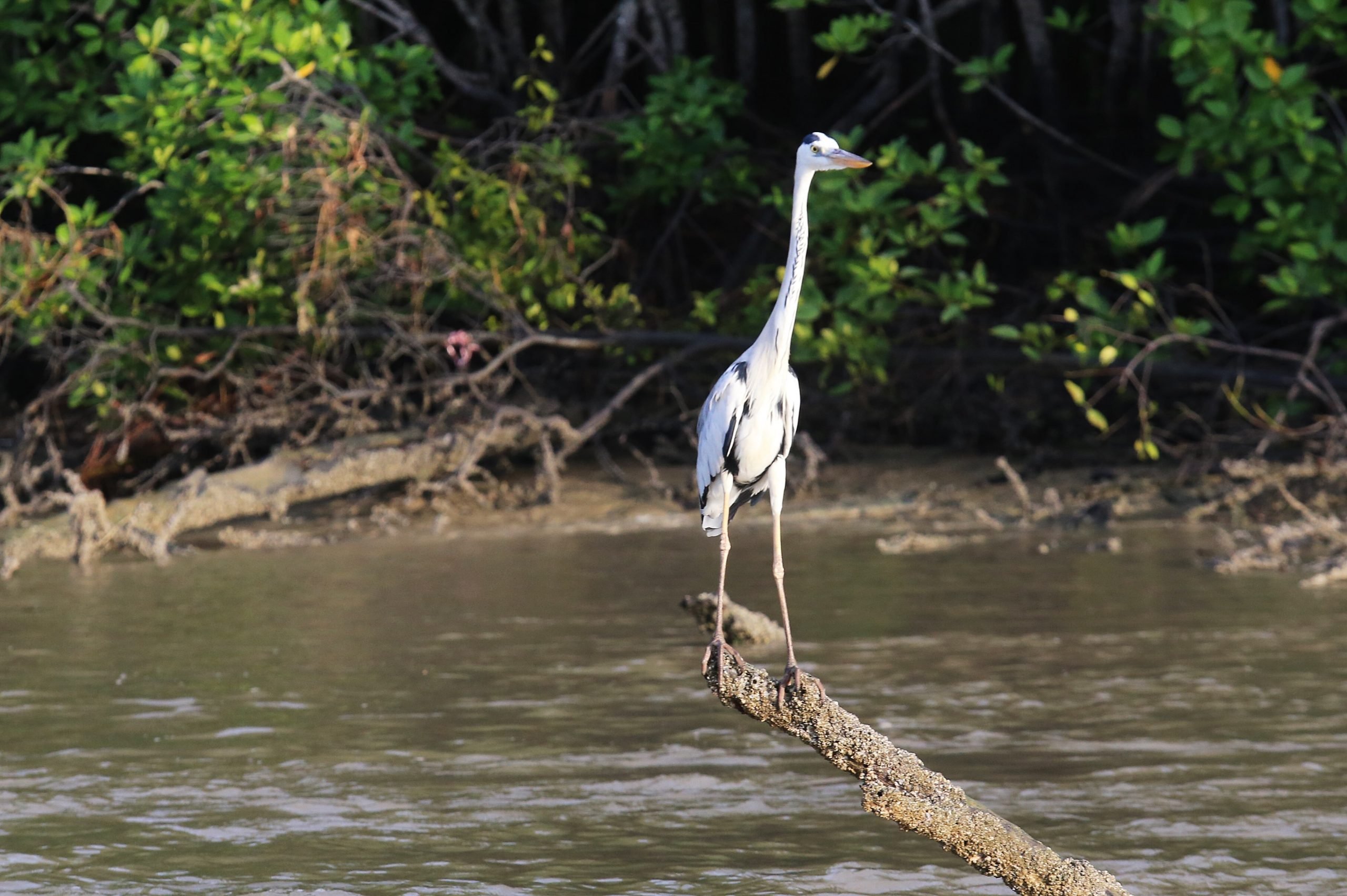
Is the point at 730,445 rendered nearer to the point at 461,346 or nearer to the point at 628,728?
the point at 628,728

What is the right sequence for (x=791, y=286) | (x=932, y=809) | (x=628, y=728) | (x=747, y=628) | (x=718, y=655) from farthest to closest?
(x=747, y=628)
(x=628, y=728)
(x=791, y=286)
(x=718, y=655)
(x=932, y=809)

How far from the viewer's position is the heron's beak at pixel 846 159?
5.12m

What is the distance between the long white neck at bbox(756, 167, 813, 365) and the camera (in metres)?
5.11

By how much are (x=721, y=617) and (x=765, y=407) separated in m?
0.60

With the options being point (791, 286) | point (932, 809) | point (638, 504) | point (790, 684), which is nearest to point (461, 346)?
point (638, 504)

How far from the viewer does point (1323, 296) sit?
10.1 metres

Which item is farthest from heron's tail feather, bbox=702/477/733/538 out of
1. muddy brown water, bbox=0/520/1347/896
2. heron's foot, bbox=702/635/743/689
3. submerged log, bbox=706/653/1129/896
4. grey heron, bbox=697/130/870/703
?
submerged log, bbox=706/653/1129/896

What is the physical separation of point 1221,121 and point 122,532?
6172 millimetres

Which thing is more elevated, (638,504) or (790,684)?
(790,684)

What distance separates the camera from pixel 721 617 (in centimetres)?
522

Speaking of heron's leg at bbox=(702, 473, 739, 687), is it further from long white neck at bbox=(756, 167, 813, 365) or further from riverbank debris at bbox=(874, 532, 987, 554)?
riverbank debris at bbox=(874, 532, 987, 554)

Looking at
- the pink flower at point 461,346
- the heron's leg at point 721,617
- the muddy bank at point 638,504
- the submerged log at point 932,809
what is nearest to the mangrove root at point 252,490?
the muddy bank at point 638,504

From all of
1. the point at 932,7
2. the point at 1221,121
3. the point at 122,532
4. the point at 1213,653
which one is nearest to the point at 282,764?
the point at 1213,653

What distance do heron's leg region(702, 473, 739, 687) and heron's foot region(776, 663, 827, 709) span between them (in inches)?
5.2
